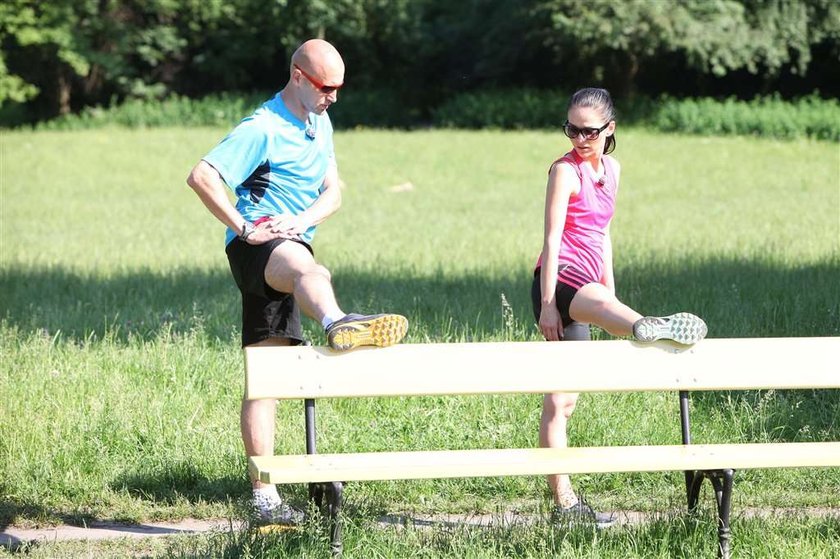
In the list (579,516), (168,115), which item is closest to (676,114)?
(168,115)

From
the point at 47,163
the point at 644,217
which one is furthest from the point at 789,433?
the point at 47,163

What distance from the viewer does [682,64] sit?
4303 cm

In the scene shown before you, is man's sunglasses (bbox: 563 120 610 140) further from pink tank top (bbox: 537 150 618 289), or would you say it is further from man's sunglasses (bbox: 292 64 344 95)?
man's sunglasses (bbox: 292 64 344 95)

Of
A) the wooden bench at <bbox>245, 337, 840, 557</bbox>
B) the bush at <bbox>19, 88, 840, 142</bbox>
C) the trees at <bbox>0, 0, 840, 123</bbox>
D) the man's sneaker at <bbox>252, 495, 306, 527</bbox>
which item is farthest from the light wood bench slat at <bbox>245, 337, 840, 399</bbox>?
the trees at <bbox>0, 0, 840, 123</bbox>

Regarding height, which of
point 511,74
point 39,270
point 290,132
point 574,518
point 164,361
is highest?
point 511,74

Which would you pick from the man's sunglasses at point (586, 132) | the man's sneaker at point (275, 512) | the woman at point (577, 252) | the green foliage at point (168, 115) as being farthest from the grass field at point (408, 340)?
the green foliage at point (168, 115)

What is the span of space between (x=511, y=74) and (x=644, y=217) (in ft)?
91.6

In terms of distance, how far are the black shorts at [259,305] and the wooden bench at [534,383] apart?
1.72ft

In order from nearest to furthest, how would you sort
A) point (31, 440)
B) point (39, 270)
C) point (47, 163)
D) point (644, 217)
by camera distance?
point (31, 440)
point (39, 270)
point (644, 217)
point (47, 163)

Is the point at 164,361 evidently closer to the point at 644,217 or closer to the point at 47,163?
the point at 644,217

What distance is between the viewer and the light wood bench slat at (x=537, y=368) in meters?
4.41

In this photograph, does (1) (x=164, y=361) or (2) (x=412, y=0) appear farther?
(2) (x=412, y=0)

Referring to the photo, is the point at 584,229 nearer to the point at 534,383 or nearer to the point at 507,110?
the point at 534,383

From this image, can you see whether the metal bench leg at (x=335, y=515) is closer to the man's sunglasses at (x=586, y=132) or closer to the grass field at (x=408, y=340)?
the grass field at (x=408, y=340)
